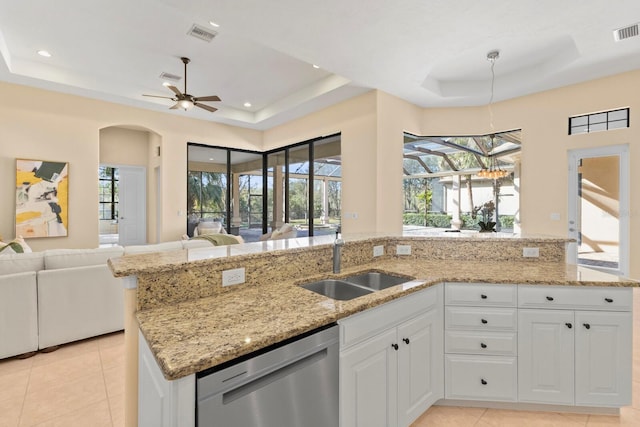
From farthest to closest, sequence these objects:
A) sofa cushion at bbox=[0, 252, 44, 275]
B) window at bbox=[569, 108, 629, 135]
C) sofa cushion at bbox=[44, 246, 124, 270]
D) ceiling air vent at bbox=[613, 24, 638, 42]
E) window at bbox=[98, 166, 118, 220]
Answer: window at bbox=[98, 166, 118, 220], window at bbox=[569, 108, 629, 135], ceiling air vent at bbox=[613, 24, 638, 42], sofa cushion at bbox=[44, 246, 124, 270], sofa cushion at bbox=[0, 252, 44, 275]

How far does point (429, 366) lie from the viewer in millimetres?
1871

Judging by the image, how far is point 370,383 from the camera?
1483mm

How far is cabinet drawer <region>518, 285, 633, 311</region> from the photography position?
1.83m

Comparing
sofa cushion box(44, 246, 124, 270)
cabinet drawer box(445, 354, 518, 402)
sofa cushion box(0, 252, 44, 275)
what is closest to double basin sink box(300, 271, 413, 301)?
cabinet drawer box(445, 354, 518, 402)

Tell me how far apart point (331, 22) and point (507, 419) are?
140 inches

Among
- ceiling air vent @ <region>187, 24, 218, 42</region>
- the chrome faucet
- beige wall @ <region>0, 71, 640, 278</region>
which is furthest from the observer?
beige wall @ <region>0, 71, 640, 278</region>

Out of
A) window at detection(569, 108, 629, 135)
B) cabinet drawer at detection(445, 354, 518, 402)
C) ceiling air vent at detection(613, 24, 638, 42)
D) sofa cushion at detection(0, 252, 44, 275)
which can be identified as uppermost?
ceiling air vent at detection(613, 24, 638, 42)

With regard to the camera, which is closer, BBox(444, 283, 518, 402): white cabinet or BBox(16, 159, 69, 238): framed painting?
BBox(444, 283, 518, 402): white cabinet

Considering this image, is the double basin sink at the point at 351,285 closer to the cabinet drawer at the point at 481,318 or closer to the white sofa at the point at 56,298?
the cabinet drawer at the point at 481,318

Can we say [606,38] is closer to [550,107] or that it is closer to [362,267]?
[550,107]

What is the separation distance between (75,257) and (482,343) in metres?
3.53

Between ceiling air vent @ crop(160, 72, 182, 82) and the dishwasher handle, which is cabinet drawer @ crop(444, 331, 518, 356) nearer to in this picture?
the dishwasher handle

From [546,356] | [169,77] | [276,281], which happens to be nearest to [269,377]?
[276,281]

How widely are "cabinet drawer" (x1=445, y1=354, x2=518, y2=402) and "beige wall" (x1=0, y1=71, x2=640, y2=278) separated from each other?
117 inches
